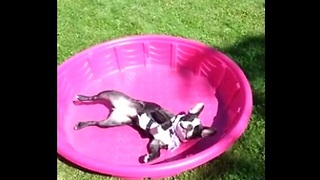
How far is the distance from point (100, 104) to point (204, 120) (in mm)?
426

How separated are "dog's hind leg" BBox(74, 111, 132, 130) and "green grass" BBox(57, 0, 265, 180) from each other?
408mm

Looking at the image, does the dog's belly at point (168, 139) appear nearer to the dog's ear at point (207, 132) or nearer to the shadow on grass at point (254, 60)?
the dog's ear at point (207, 132)

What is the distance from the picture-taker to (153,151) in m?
1.75

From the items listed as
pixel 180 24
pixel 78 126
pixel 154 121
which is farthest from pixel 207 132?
pixel 180 24

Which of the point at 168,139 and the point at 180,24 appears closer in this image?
the point at 168,139

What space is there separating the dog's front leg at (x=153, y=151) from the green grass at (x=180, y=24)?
383 millimetres

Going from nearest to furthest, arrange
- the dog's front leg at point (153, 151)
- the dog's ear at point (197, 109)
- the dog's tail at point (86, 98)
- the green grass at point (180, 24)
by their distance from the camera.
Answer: the dog's front leg at point (153, 151)
the dog's ear at point (197, 109)
the dog's tail at point (86, 98)
the green grass at point (180, 24)

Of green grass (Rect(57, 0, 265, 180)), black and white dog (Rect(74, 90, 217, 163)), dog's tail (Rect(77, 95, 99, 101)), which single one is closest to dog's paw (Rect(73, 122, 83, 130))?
black and white dog (Rect(74, 90, 217, 163))

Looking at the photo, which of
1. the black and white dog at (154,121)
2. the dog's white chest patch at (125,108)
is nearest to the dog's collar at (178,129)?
the black and white dog at (154,121)

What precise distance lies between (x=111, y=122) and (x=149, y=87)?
10.9 inches

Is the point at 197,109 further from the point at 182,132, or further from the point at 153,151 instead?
the point at 153,151

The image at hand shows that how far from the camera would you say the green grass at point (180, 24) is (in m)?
2.18

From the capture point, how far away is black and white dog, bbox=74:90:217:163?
5.81 ft

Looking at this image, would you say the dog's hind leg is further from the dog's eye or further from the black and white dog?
the dog's eye
